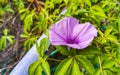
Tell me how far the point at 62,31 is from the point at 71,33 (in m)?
0.03

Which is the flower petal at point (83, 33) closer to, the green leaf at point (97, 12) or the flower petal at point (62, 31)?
the flower petal at point (62, 31)

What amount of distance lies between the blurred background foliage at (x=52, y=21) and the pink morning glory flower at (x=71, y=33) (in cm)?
16

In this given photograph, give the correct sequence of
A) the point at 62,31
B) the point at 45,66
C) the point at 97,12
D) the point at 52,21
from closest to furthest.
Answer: the point at 62,31, the point at 45,66, the point at 97,12, the point at 52,21

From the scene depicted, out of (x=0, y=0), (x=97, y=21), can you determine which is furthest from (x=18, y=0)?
(x=97, y=21)

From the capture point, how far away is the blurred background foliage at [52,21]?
1.22 m

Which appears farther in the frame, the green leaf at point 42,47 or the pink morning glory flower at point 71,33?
the green leaf at point 42,47

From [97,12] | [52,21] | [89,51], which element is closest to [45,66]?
[89,51]

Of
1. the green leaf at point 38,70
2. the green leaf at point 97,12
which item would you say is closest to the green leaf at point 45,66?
the green leaf at point 38,70

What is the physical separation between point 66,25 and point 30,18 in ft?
2.94

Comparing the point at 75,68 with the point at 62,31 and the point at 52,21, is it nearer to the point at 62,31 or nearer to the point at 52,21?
the point at 62,31

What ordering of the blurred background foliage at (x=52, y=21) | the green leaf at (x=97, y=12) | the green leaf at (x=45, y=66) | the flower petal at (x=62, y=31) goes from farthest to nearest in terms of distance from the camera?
the green leaf at (x=97, y=12), the blurred background foliage at (x=52, y=21), the green leaf at (x=45, y=66), the flower petal at (x=62, y=31)

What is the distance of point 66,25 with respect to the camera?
0.96 meters

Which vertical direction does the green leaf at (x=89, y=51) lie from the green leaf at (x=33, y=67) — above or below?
above

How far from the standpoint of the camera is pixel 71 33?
3.19ft
